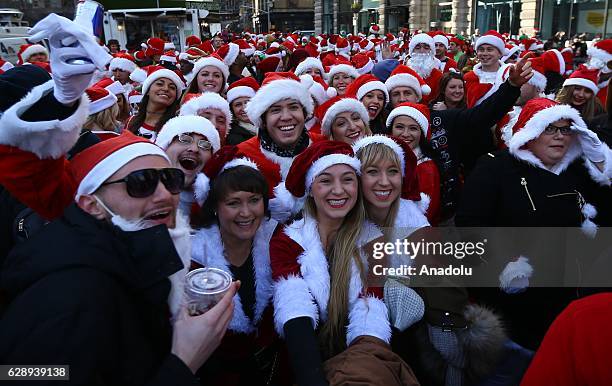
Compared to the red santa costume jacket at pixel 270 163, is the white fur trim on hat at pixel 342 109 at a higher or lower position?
higher

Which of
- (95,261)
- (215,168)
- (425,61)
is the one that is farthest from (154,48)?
(95,261)

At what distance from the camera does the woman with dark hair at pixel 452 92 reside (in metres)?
5.78

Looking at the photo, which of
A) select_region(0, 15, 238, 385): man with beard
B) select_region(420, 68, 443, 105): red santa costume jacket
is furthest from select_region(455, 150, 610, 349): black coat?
select_region(420, 68, 443, 105): red santa costume jacket

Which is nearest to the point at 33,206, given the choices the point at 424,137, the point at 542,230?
the point at 542,230

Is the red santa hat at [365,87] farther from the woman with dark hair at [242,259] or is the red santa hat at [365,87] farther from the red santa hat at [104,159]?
the red santa hat at [104,159]

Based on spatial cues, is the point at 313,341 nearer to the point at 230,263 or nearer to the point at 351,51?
the point at 230,263

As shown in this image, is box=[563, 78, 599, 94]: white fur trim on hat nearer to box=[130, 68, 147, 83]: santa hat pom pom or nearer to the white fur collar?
the white fur collar

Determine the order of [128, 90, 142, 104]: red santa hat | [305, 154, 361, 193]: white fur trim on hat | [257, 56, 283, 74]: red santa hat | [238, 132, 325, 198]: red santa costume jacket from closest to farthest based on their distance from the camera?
[305, 154, 361, 193]: white fur trim on hat < [238, 132, 325, 198]: red santa costume jacket < [128, 90, 142, 104]: red santa hat < [257, 56, 283, 74]: red santa hat

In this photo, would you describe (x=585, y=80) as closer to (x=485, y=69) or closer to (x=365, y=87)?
(x=485, y=69)

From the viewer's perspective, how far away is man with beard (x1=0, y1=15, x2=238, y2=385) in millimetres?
1271

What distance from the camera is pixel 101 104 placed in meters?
4.13

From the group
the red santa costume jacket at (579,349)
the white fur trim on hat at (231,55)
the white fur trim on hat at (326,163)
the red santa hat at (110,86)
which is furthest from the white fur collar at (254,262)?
the white fur trim on hat at (231,55)

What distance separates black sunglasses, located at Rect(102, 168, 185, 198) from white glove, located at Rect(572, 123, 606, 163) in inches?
108

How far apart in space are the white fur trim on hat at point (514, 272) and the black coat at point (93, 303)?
2.28 meters
